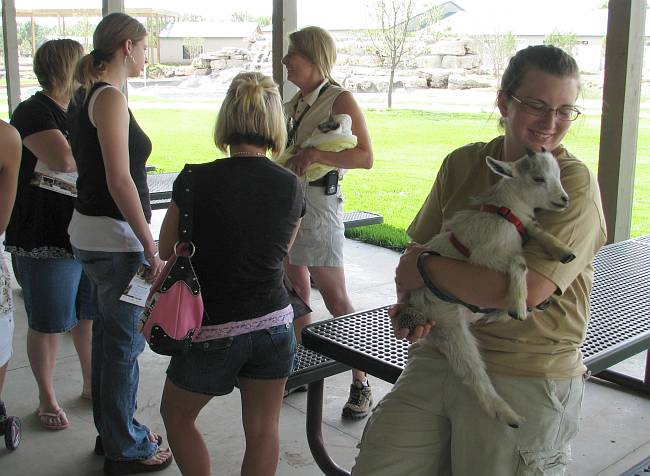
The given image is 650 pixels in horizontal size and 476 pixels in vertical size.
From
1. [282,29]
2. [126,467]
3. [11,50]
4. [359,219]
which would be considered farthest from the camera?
[11,50]

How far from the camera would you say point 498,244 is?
1.94m

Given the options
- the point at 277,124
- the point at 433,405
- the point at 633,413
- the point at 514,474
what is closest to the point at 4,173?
the point at 277,124

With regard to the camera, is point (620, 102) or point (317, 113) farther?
point (620, 102)

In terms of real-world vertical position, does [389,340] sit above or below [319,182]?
below

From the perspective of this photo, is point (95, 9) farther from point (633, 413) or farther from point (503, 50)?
point (633, 413)

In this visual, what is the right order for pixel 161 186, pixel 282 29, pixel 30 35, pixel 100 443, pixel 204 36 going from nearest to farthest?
pixel 100 443 < pixel 282 29 < pixel 161 186 < pixel 30 35 < pixel 204 36

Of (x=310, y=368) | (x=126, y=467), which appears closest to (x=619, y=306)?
(x=310, y=368)

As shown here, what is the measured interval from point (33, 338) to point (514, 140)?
2930 mm

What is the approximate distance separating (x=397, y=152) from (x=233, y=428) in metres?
11.8

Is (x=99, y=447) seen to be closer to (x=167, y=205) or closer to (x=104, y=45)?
(x=104, y=45)

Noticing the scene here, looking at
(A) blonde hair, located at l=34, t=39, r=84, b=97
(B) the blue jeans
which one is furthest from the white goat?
(A) blonde hair, located at l=34, t=39, r=84, b=97

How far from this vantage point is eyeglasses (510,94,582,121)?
198 cm

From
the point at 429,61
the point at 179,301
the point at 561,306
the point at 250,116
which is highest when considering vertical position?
the point at 429,61

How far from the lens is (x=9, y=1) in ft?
26.2
